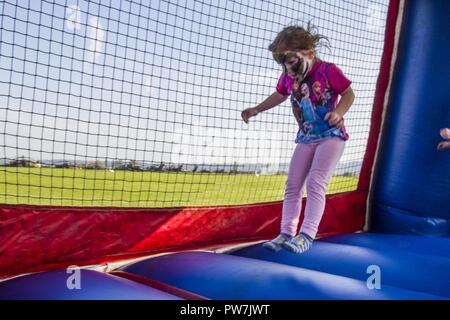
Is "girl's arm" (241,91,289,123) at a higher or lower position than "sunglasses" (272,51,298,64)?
lower

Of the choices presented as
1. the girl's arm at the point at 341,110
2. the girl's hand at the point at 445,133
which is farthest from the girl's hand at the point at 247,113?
the girl's hand at the point at 445,133

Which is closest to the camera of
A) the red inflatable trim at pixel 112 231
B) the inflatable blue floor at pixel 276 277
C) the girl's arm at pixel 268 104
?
the inflatable blue floor at pixel 276 277

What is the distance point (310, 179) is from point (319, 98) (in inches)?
10.6

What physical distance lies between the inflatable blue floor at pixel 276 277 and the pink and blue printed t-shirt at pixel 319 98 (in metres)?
0.38

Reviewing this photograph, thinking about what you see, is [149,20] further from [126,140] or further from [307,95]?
[307,95]

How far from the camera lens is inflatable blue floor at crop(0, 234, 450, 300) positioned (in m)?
0.96

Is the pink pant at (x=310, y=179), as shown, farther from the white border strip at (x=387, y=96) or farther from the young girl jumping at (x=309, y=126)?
the white border strip at (x=387, y=96)

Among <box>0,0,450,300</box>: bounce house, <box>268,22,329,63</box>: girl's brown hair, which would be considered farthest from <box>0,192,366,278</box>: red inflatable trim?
<box>268,22,329,63</box>: girl's brown hair

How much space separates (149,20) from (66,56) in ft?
1.05

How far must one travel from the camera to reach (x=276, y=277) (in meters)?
1.08

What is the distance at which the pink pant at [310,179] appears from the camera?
1.43 metres

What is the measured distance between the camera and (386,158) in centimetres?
204

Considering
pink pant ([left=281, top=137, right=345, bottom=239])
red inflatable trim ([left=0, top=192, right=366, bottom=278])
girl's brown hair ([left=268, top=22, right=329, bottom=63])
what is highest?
girl's brown hair ([left=268, top=22, right=329, bottom=63])

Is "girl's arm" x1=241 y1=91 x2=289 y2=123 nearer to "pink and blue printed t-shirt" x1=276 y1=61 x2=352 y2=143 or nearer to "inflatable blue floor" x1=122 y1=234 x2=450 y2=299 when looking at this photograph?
"pink and blue printed t-shirt" x1=276 y1=61 x2=352 y2=143
